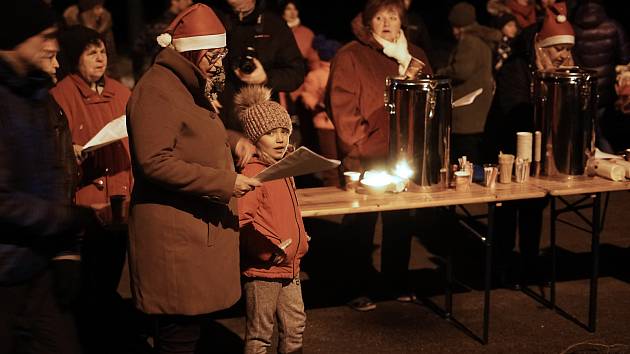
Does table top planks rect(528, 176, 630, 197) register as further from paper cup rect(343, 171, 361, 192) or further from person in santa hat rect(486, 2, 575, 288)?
paper cup rect(343, 171, 361, 192)

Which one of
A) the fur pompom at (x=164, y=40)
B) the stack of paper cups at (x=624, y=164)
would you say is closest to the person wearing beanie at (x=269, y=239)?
the fur pompom at (x=164, y=40)

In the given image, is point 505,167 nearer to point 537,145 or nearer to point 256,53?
point 537,145

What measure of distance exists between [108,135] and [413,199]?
174 centimetres

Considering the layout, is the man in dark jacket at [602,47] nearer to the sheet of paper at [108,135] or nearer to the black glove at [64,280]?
the sheet of paper at [108,135]

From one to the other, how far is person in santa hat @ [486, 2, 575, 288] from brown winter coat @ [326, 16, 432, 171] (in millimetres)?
905

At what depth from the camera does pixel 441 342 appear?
17.9 feet

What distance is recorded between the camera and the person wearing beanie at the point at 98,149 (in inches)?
204

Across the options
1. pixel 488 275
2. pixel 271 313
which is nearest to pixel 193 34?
pixel 271 313

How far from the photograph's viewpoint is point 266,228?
4434 millimetres

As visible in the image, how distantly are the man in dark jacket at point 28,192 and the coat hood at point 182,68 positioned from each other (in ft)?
2.20

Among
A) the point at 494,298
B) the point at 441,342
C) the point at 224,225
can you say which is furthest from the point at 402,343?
the point at 224,225

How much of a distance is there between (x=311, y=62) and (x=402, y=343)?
3.75m

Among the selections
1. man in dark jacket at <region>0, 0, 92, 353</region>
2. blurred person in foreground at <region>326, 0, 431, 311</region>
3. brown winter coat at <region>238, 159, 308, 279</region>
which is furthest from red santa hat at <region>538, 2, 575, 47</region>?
man in dark jacket at <region>0, 0, 92, 353</region>

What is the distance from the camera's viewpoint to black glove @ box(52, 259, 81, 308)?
3.36m
